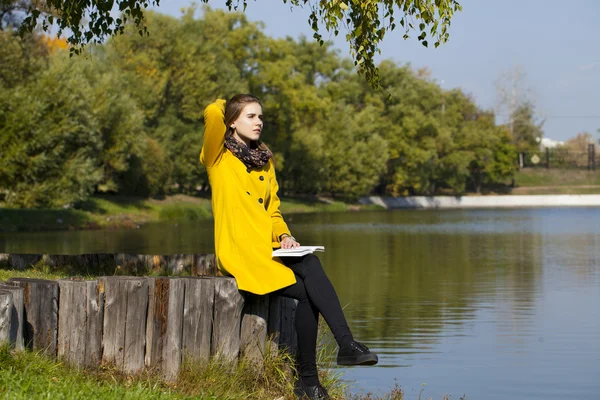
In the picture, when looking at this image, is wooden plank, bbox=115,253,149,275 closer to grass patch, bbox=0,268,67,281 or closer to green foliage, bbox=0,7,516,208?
grass patch, bbox=0,268,67,281

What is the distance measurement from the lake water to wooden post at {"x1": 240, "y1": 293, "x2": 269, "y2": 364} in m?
1.44

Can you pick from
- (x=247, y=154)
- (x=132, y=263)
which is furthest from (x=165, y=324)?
(x=132, y=263)

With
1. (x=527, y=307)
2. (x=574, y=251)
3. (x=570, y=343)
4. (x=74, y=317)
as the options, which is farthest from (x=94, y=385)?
(x=574, y=251)

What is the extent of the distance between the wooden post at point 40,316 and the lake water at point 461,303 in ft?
9.02

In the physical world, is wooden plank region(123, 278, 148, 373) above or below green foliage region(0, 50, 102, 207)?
below

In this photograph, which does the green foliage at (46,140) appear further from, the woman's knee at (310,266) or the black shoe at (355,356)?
the black shoe at (355,356)

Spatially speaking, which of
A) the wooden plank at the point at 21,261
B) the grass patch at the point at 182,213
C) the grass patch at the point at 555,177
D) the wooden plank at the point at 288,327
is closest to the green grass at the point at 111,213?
the grass patch at the point at 182,213

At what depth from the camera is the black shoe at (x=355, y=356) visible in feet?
22.5

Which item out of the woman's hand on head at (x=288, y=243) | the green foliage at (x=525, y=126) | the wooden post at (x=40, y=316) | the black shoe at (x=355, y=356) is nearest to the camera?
the black shoe at (x=355, y=356)

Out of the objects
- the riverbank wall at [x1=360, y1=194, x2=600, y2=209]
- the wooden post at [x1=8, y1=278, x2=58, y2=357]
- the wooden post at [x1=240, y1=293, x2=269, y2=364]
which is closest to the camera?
the wooden post at [x1=8, y1=278, x2=58, y2=357]

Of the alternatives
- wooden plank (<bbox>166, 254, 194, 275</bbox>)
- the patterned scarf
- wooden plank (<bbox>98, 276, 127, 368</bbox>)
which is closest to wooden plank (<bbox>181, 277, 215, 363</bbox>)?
wooden plank (<bbox>98, 276, 127, 368</bbox>)

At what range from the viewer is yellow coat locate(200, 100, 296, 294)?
7.05 meters

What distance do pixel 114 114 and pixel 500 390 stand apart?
40183mm

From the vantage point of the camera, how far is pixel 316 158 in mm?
70125
